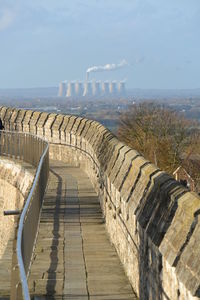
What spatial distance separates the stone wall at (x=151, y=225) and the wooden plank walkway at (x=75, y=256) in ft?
0.74

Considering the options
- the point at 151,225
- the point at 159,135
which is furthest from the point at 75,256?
the point at 159,135

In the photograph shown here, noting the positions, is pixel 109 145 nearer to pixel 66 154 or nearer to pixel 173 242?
pixel 173 242

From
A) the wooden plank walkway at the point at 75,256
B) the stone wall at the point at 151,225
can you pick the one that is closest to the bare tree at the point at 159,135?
the wooden plank walkway at the point at 75,256

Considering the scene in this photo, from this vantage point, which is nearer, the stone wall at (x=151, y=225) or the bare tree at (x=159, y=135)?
the stone wall at (x=151, y=225)

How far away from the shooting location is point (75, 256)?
32.9ft

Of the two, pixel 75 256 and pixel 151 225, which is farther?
pixel 75 256

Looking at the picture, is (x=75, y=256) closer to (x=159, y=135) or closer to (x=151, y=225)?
(x=151, y=225)

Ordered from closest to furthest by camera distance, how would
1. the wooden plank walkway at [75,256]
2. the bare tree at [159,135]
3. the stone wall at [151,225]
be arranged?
the stone wall at [151,225] → the wooden plank walkway at [75,256] → the bare tree at [159,135]

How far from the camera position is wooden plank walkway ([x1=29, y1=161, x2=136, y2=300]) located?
26.9 feet

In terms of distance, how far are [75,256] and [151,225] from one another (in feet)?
11.8

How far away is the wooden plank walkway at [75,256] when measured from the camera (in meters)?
8.20

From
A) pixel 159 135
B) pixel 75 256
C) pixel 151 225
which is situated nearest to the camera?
pixel 151 225

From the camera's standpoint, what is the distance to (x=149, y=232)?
21.6ft

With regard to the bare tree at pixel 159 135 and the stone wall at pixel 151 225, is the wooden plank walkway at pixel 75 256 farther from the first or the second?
the bare tree at pixel 159 135
